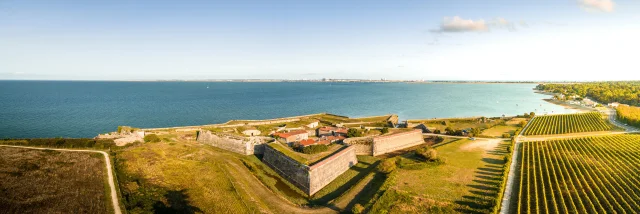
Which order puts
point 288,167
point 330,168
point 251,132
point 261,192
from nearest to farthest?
point 261,192 → point 330,168 → point 288,167 → point 251,132

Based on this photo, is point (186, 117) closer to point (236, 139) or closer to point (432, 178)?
point (236, 139)

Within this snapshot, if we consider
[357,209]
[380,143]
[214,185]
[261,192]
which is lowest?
[261,192]

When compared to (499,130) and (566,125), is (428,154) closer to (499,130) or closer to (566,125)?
(499,130)

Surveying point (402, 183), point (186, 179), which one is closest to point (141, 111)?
point (186, 179)

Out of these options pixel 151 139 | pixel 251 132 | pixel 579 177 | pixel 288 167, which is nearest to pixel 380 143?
pixel 288 167

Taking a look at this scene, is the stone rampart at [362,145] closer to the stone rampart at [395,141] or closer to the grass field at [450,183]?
the stone rampart at [395,141]

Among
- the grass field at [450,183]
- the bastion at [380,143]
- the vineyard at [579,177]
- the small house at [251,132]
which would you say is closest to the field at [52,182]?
the small house at [251,132]
